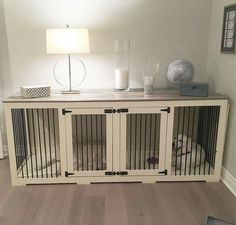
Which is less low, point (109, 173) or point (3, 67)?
point (3, 67)

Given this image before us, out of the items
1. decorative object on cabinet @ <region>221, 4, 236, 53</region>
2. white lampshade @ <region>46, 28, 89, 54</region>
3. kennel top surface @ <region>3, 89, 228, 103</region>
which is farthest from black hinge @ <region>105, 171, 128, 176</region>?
decorative object on cabinet @ <region>221, 4, 236, 53</region>

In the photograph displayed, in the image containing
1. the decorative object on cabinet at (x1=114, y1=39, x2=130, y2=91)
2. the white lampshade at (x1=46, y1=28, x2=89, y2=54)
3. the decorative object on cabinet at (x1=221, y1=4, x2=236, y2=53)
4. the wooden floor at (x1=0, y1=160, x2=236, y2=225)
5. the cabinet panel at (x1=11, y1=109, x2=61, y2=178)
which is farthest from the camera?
the decorative object on cabinet at (x1=114, y1=39, x2=130, y2=91)

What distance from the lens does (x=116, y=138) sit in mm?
2246

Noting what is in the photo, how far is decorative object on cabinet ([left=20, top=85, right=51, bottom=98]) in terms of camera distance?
2193 mm

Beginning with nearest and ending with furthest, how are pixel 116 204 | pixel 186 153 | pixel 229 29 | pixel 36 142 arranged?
pixel 116 204, pixel 229 29, pixel 186 153, pixel 36 142

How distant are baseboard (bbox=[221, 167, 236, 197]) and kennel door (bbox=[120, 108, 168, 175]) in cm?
56

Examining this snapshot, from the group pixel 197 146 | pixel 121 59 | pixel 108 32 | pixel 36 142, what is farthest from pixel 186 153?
pixel 36 142

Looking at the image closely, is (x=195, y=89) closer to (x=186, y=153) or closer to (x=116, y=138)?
(x=186, y=153)

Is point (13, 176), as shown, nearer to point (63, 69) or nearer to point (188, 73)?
point (63, 69)

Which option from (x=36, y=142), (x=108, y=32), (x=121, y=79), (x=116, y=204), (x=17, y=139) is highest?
(x=108, y=32)

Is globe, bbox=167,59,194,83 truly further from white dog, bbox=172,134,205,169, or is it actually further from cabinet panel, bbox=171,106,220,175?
white dog, bbox=172,134,205,169

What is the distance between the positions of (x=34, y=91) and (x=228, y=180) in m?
1.86

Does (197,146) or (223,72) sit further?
(197,146)

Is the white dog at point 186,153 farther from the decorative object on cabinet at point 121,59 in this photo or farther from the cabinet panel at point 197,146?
the decorative object on cabinet at point 121,59
